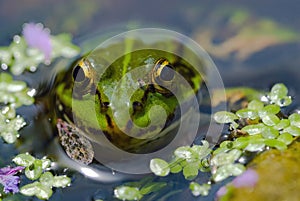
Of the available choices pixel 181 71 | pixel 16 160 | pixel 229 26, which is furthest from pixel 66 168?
pixel 229 26

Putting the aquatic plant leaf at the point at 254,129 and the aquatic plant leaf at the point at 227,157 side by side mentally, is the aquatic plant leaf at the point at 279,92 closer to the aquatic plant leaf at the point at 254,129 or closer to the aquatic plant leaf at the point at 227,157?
the aquatic plant leaf at the point at 254,129

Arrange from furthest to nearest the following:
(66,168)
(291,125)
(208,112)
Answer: (208,112)
(66,168)
(291,125)

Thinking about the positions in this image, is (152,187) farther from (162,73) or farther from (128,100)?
(162,73)

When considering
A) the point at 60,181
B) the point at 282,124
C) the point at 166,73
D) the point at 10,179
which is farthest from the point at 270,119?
the point at 10,179

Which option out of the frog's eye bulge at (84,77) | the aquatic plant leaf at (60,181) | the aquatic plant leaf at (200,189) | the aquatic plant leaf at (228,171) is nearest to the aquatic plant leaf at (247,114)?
the aquatic plant leaf at (228,171)

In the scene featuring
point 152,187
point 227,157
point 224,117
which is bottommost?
point 152,187

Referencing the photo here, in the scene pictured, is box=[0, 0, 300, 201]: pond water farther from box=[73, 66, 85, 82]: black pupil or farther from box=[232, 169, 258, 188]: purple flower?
box=[232, 169, 258, 188]: purple flower

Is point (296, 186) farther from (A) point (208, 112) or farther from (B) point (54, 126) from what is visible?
(B) point (54, 126)
